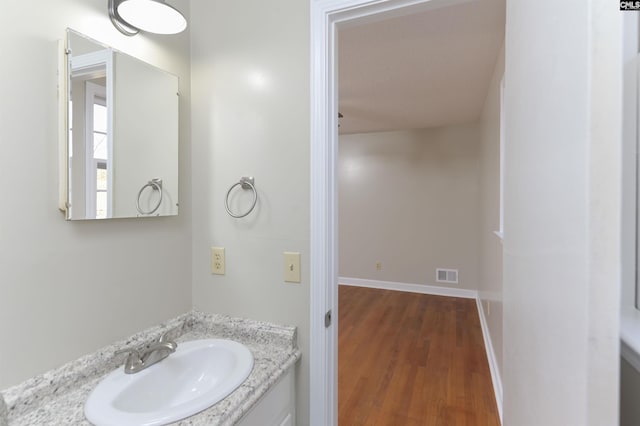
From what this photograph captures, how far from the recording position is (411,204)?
4695 mm

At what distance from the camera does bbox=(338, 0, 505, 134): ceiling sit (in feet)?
5.95

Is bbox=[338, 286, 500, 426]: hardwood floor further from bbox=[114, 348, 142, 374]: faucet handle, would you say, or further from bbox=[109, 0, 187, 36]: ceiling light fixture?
bbox=[109, 0, 187, 36]: ceiling light fixture

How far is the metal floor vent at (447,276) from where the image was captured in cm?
445

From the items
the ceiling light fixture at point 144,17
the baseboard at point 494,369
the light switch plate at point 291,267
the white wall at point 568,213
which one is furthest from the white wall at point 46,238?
the baseboard at point 494,369

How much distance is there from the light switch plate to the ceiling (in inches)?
36.3

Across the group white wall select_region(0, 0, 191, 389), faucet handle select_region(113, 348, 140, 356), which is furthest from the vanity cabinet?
white wall select_region(0, 0, 191, 389)

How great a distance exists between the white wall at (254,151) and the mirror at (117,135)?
15cm

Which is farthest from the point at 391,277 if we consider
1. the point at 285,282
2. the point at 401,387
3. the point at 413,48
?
the point at 285,282

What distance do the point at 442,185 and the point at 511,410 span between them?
3.93m

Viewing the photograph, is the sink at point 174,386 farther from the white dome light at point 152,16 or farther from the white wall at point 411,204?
the white wall at point 411,204

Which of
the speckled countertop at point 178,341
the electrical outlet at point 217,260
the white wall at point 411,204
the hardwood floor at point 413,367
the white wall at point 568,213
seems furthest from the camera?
the white wall at point 411,204

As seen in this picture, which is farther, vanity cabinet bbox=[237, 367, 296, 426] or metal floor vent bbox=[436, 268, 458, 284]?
metal floor vent bbox=[436, 268, 458, 284]

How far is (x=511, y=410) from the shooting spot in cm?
88

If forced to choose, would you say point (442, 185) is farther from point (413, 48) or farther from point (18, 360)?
point (18, 360)
